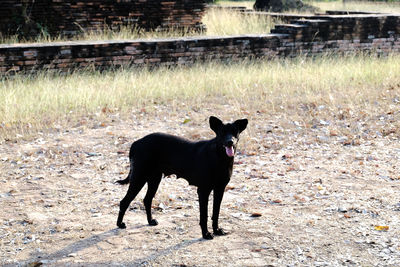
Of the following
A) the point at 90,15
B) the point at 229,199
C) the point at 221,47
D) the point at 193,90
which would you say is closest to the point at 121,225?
the point at 229,199

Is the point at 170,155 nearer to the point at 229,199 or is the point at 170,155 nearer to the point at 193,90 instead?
the point at 229,199

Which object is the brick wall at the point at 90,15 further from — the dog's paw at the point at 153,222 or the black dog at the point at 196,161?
the black dog at the point at 196,161

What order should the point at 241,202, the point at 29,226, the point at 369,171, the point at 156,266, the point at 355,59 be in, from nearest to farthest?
the point at 156,266 → the point at 29,226 → the point at 241,202 → the point at 369,171 → the point at 355,59

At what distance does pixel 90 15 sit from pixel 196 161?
1073 centimetres

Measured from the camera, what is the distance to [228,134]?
4.17m

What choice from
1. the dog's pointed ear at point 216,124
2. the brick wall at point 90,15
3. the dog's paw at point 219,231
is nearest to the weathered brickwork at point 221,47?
the brick wall at point 90,15

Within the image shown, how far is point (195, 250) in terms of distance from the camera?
4520mm

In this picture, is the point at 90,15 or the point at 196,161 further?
the point at 90,15

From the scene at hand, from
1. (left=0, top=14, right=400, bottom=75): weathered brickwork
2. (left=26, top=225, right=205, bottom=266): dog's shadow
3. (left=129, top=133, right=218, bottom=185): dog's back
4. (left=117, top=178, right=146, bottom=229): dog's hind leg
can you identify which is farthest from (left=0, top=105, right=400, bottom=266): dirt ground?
(left=0, top=14, right=400, bottom=75): weathered brickwork

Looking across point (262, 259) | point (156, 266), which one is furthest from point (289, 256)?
point (156, 266)

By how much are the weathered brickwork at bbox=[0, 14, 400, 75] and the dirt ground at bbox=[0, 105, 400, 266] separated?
2.80 meters

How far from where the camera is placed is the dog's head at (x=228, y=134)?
4.13 metres

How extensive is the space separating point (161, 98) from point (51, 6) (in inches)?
225

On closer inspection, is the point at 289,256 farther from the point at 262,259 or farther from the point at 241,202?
the point at 241,202
